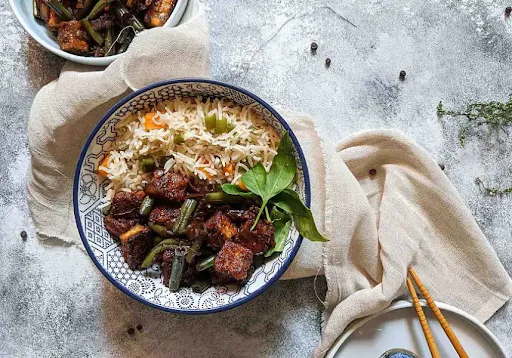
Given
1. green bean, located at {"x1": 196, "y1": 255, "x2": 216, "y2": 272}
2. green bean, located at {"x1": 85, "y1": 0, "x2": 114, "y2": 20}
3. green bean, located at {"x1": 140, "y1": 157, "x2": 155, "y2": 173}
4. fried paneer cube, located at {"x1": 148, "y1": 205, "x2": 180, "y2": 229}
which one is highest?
green bean, located at {"x1": 85, "y1": 0, "x2": 114, "y2": 20}

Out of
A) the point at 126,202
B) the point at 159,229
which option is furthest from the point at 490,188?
the point at 126,202

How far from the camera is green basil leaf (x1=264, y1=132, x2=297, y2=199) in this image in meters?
2.20

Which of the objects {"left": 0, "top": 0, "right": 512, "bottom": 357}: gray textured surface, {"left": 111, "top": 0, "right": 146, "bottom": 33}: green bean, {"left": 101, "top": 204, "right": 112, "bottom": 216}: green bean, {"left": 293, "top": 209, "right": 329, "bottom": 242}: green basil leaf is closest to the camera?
{"left": 293, "top": 209, "right": 329, "bottom": 242}: green basil leaf

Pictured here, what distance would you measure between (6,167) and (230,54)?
1.09 meters

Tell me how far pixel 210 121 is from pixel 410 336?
4.08 ft

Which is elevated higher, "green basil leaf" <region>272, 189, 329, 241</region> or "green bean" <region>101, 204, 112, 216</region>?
"green basil leaf" <region>272, 189, 329, 241</region>

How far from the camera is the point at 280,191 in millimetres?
2197

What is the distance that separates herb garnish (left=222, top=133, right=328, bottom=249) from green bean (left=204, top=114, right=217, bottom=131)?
0.22 metres

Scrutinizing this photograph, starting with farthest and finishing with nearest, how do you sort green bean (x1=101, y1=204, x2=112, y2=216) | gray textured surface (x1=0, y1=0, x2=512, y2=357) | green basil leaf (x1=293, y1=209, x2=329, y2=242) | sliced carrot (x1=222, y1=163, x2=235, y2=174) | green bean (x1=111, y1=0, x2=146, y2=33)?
gray textured surface (x1=0, y1=0, x2=512, y2=357) → green bean (x1=111, y1=0, x2=146, y2=33) → green bean (x1=101, y1=204, x2=112, y2=216) → sliced carrot (x1=222, y1=163, x2=235, y2=174) → green basil leaf (x1=293, y1=209, x2=329, y2=242)

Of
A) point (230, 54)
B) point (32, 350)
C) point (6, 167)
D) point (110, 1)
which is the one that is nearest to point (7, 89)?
point (6, 167)

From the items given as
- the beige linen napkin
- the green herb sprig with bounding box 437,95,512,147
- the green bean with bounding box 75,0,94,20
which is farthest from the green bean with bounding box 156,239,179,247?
the green herb sprig with bounding box 437,95,512,147

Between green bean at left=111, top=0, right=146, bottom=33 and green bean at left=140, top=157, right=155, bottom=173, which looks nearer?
green bean at left=140, top=157, right=155, bottom=173

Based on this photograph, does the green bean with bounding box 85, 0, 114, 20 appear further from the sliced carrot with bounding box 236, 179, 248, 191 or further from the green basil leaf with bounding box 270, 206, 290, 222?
the green basil leaf with bounding box 270, 206, 290, 222

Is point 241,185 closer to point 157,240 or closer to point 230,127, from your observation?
point 230,127
